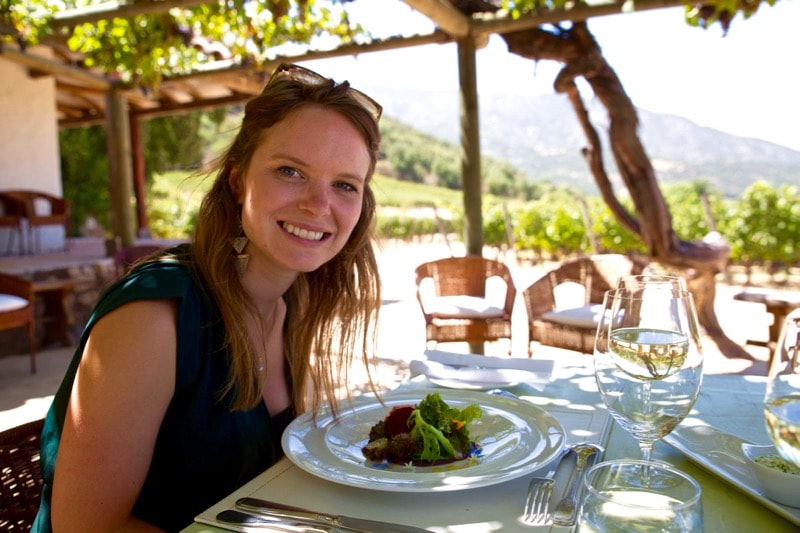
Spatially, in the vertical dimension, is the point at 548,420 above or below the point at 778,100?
below

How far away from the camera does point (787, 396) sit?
0.76m

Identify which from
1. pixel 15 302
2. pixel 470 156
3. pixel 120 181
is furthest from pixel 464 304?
pixel 120 181

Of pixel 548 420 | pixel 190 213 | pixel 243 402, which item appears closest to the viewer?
pixel 548 420

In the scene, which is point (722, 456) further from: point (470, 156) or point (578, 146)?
point (578, 146)

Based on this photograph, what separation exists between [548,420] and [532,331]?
11.2 feet

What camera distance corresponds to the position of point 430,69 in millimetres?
48219

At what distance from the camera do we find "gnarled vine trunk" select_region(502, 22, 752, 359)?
6.06 m

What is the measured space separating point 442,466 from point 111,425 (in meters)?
0.57

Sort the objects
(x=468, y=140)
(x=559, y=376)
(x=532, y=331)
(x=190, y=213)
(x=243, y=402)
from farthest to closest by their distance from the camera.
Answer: (x=190, y=213) < (x=468, y=140) < (x=532, y=331) < (x=559, y=376) < (x=243, y=402)

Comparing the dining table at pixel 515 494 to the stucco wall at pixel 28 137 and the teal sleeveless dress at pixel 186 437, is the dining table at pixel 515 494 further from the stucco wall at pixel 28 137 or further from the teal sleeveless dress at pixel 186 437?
the stucco wall at pixel 28 137

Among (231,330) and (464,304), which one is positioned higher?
(231,330)

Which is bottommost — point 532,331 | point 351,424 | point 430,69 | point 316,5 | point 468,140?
point 532,331

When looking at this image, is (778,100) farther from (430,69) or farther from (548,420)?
(430,69)

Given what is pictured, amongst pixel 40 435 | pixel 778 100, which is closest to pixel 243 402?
pixel 40 435
